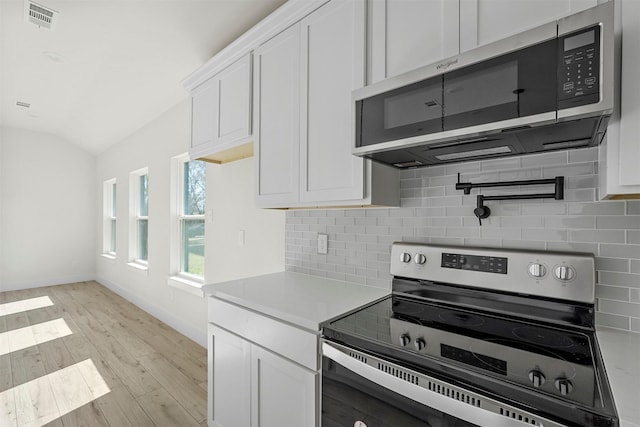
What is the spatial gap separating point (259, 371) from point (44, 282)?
20.7ft

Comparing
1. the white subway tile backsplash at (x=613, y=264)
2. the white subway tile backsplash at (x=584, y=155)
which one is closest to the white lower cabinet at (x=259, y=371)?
the white subway tile backsplash at (x=613, y=264)

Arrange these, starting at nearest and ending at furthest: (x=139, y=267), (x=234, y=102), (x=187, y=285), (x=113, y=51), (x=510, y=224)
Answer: (x=510, y=224) → (x=234, y=102) → (x=113, y=51) → (x=187, y=285) → (x=139, y=267)

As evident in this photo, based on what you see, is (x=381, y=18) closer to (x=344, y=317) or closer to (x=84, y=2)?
(x=344, y=317)

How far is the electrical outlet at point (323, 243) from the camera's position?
188cm

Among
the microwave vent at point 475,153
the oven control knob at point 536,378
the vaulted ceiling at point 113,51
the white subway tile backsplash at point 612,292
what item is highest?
the vaulted ceiling at point 113,51

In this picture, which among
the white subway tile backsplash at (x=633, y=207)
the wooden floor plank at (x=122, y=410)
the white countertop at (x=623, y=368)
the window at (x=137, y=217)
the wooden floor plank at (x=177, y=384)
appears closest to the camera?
the white countertop at (x=623, y=368)

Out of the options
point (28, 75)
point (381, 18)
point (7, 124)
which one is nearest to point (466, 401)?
point (381, 18)

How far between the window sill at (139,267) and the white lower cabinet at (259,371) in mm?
3037

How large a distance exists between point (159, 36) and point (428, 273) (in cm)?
249

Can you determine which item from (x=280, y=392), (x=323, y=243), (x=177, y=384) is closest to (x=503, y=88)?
(x=323, y=243)

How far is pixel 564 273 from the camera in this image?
1082 millimetres

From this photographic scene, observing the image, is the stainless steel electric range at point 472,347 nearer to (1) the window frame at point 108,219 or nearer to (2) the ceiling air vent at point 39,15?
(2) the ceiling air vent at point 39,15

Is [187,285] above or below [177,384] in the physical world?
above

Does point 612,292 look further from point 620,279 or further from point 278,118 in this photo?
point 278,118
